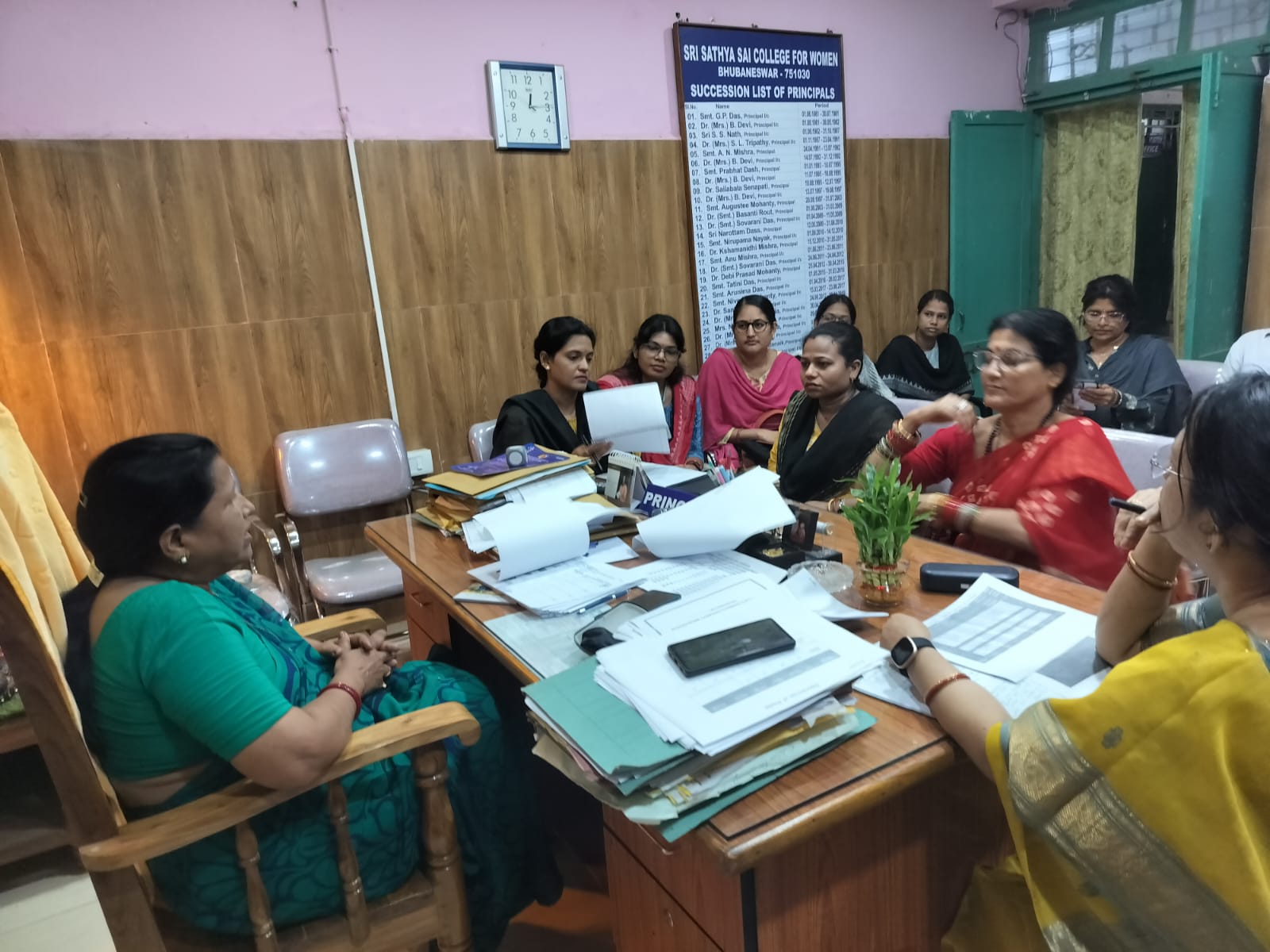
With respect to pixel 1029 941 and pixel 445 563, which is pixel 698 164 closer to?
pixel 445 563

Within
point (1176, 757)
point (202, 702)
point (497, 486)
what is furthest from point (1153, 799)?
point (497, 486)

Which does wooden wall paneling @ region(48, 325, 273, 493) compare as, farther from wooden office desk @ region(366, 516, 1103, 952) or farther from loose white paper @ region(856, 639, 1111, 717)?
loose white paper @ region(856, 639, 1111, 717)

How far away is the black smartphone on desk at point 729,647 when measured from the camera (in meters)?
1.08

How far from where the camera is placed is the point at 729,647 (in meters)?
1.11

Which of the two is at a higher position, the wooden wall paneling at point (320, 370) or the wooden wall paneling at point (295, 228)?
the wooden wall paneling at point (295, 228)

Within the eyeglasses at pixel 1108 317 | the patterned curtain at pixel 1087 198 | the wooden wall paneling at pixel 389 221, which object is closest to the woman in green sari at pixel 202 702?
Result: the wooden wall paneling at pixel 389 221

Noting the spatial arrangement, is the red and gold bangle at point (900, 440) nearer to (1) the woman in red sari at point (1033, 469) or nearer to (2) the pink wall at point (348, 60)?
(1) the woman in red sari at point (1033, 469)

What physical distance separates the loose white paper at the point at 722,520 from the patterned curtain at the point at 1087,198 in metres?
4.14

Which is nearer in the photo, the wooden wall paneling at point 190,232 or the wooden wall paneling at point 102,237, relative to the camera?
the wooden wall paneling at point 102,237

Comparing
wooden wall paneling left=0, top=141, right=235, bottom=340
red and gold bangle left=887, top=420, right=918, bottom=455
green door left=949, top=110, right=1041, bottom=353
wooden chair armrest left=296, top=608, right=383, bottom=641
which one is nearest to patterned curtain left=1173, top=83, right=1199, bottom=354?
green door left=949, top=110, right=1041, bottom=353

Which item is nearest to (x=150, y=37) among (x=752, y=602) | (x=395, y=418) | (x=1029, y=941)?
(x=395, y=418)

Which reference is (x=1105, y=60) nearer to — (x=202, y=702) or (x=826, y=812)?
(x=826, y=812)

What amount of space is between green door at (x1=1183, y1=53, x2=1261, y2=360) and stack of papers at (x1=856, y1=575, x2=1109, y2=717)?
12.0ft

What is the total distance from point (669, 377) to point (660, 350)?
137 mm
